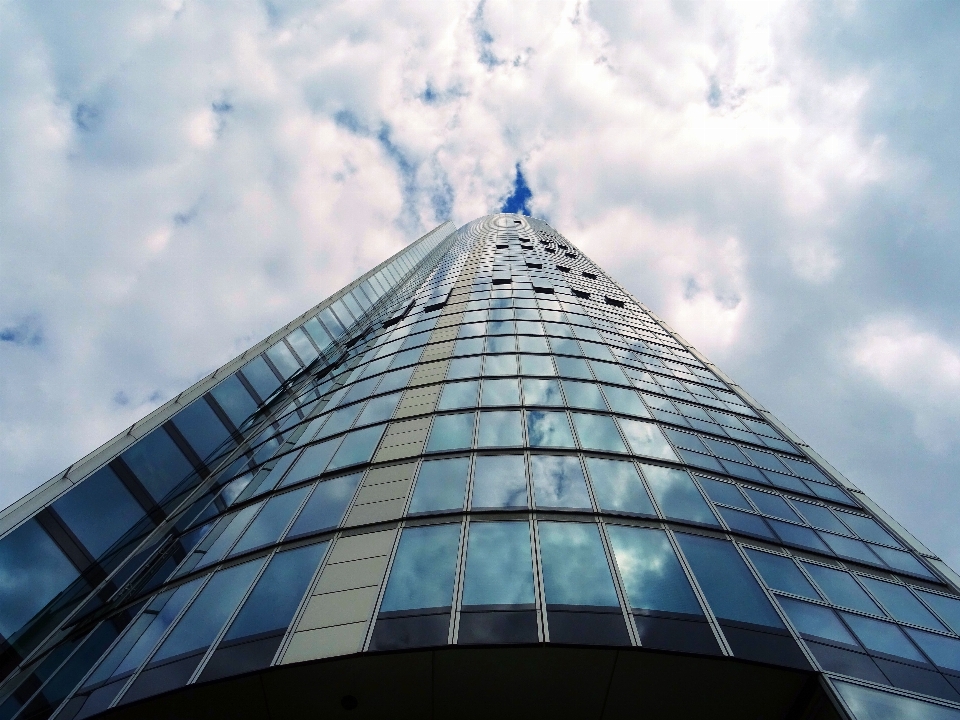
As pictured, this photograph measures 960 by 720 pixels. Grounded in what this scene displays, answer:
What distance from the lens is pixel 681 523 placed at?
36.5ft

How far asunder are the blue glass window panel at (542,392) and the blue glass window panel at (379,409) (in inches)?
149

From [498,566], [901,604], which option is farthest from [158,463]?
[901,604]

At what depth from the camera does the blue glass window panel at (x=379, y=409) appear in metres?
16.2

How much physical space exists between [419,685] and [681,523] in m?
5.82

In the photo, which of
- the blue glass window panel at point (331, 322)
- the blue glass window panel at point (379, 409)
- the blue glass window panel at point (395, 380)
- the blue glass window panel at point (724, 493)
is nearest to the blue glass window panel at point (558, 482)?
the blue glass window panel at point (724, 493)

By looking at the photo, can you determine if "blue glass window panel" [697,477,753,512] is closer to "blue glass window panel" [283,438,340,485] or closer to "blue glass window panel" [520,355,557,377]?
"blue glass window panel" [520,355,557,377]

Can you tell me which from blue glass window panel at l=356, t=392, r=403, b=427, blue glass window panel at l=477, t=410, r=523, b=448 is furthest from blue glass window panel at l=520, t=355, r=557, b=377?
blue glass window panel at l=356, t=392, r=403, b=427

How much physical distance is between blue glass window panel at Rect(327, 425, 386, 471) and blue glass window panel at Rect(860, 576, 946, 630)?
1056cm

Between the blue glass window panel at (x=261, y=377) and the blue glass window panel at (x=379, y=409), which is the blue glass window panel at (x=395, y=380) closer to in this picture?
the blue glass window panel at (x=379, y=409)

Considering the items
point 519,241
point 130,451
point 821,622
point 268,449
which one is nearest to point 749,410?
point 821,622

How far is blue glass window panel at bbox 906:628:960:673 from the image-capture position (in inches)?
344

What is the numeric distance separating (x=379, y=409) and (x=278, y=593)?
7653mm

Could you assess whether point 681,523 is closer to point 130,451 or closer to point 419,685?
point 419,685

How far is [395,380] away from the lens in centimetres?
1900
